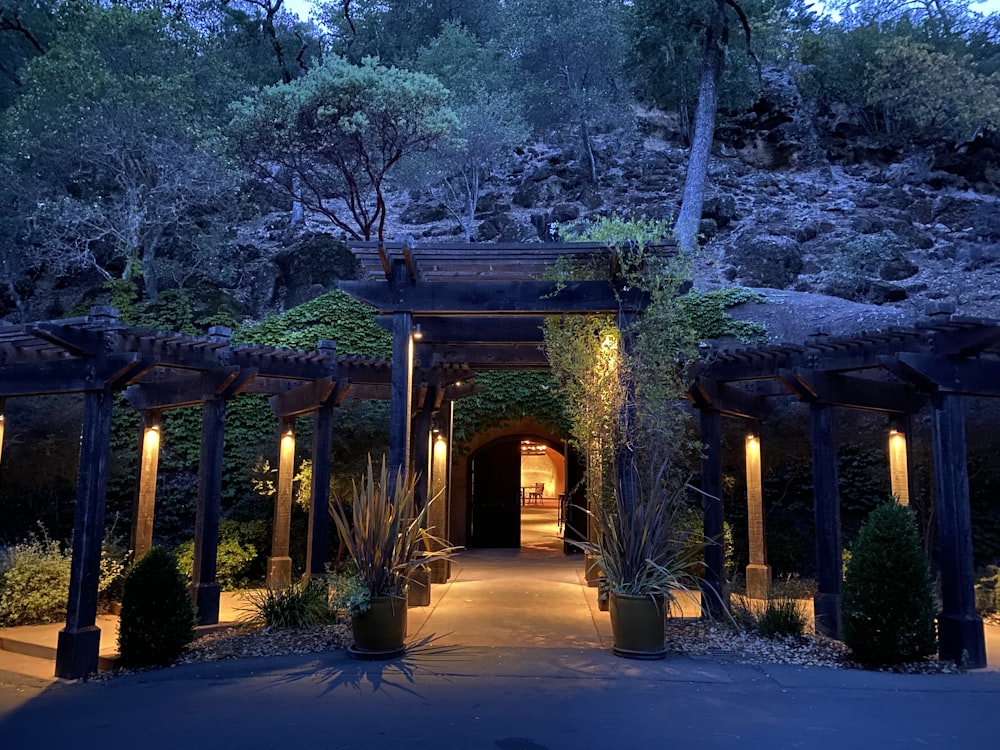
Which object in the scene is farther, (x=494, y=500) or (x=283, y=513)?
(x=494, y=500)

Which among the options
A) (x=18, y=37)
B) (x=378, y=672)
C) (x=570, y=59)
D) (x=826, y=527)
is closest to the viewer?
(x=378, y=672)

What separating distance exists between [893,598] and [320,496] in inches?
206

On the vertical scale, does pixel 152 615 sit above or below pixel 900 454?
below

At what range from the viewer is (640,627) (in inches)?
187

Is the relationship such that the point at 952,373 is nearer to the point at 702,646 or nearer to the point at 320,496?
the point at 702,646

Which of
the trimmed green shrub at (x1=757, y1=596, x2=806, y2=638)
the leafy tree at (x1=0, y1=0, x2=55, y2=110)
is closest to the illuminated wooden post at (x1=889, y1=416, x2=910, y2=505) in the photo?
the trimmed green shrub at (x1=757, y1=596, x2=806, y2=638)

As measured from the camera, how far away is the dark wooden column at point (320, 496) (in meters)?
7.15

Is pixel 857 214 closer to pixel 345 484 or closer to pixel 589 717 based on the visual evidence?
pixel 345 484

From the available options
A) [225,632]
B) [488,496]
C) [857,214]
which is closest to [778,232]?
[857,214]

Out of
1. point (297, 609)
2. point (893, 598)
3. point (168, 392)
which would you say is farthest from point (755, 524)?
point (168, 392)

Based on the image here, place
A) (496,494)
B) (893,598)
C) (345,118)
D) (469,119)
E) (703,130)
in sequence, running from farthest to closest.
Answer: (469,119), (703,130), (345,118), (496,494), (893,598)

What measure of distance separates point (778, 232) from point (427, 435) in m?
11.3

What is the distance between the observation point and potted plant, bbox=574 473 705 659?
187 inches

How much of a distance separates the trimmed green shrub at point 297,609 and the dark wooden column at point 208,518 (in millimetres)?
621
